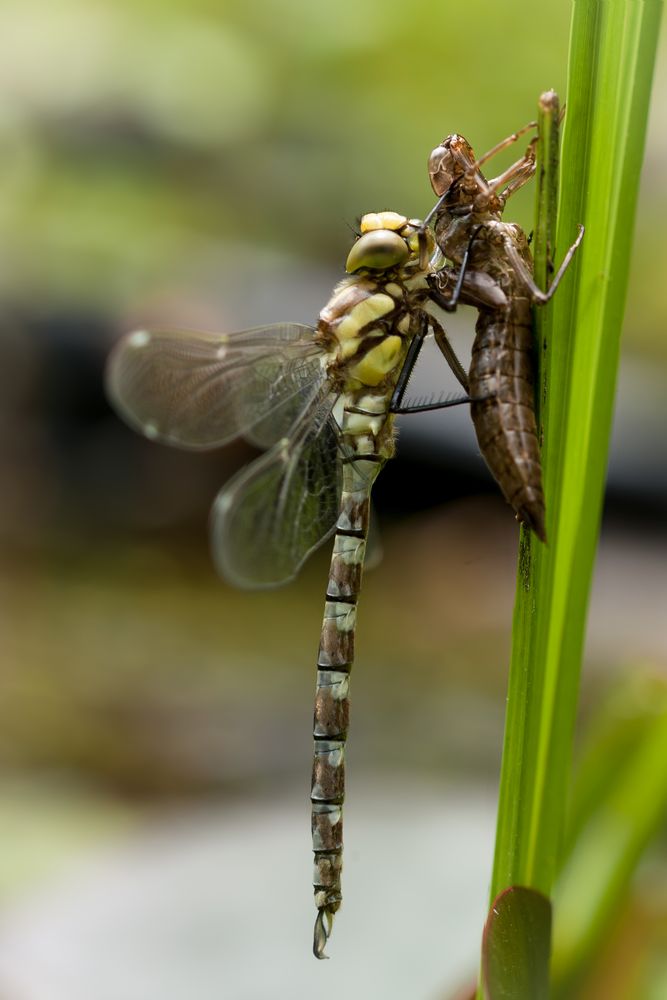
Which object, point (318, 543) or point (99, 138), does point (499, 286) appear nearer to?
point (318, 543)

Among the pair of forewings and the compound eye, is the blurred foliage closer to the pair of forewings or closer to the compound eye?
the pair of forewings

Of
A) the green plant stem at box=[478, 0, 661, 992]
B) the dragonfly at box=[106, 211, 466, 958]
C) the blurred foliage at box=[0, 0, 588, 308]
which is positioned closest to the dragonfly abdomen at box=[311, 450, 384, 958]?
the dragonfly at box=[106, 211, 466, 958]

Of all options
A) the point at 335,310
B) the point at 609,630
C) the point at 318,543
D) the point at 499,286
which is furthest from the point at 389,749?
the point at 499,286

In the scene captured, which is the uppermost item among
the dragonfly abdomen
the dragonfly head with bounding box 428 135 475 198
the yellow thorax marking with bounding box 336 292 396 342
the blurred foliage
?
the blurred foliage

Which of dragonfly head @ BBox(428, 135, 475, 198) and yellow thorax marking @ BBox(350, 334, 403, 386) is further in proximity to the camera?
yellow thorax marking @ BBox(350, 334, 403, 386)

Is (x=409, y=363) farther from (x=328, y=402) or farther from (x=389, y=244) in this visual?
(x=328, y=402)

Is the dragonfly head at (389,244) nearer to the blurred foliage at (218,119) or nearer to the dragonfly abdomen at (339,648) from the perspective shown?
the dragonfly abdomen at (339,648)
